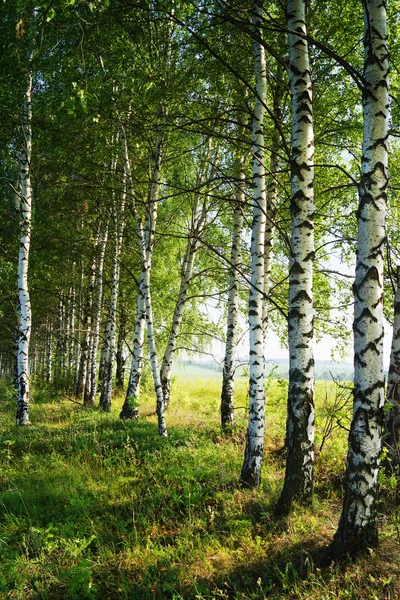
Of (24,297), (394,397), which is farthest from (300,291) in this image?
(24,297)

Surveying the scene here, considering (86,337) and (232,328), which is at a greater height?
(232,328)

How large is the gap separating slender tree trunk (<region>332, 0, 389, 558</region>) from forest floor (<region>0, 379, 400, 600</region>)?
1.08ft

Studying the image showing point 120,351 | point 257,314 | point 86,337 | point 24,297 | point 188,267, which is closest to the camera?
point 257,314

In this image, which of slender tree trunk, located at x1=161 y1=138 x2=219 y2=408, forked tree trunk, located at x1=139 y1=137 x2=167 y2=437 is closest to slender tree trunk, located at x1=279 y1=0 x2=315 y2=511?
forked tree trunk, located at x1=139 y1=137 x2=167 y2=437

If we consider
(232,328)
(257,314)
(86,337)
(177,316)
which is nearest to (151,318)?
(232,328)

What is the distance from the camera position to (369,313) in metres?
3.15

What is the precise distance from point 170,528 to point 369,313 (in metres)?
3.40

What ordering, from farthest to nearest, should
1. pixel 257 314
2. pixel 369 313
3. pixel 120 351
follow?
pixel 120 351
pixel 257 314
pixel 369 313

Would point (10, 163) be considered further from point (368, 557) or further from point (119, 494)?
point (368, 557)

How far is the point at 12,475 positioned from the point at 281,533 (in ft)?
15.9

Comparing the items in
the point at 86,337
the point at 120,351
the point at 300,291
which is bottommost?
the point at 120,351

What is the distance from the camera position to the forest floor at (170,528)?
3.22 m

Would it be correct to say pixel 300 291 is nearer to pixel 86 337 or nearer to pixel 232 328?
pixel 232 328

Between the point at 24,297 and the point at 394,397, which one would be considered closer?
the point at 394,397
